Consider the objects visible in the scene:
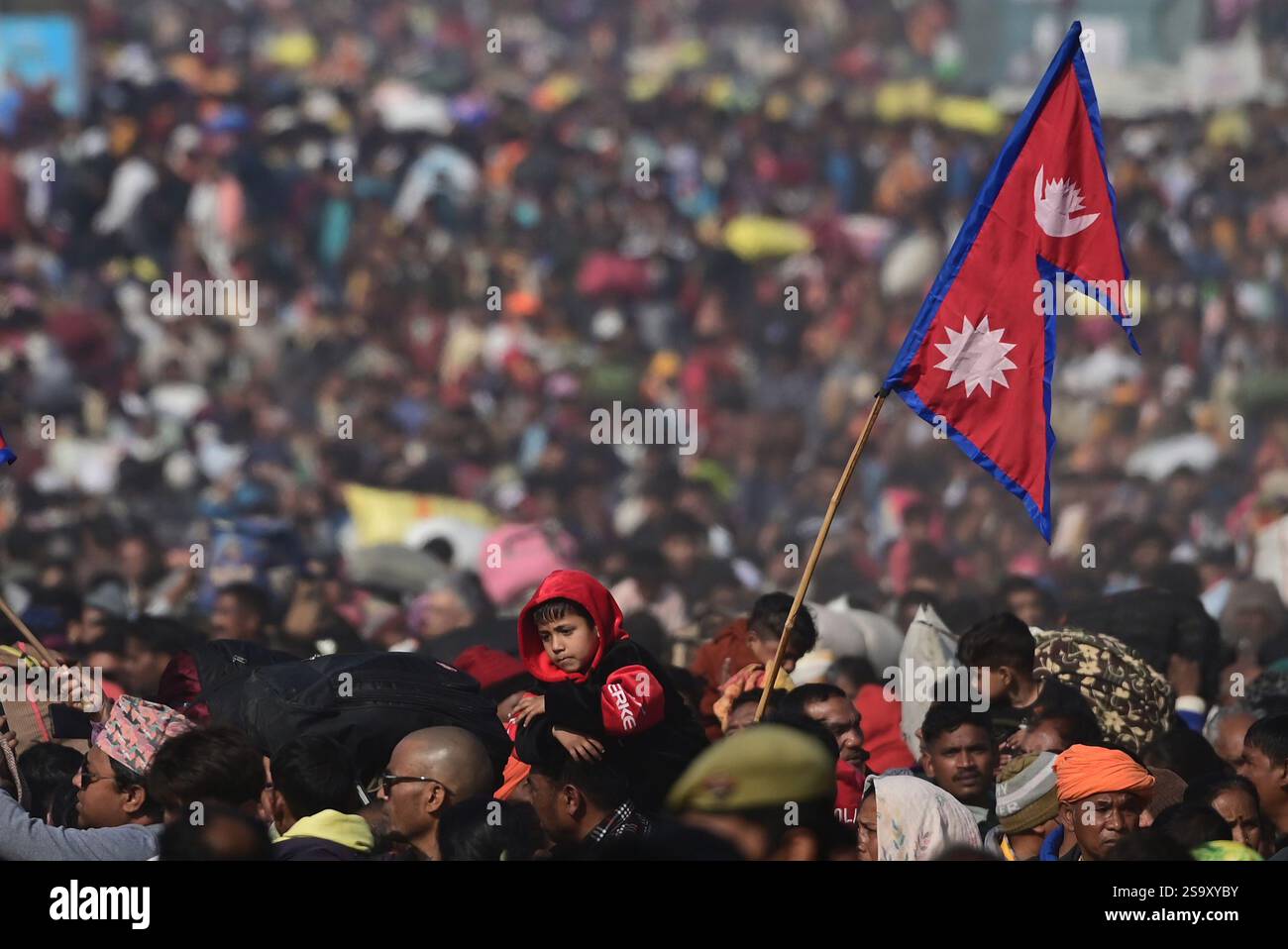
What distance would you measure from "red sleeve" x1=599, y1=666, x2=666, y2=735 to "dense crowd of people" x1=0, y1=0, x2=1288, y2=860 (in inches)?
0.5

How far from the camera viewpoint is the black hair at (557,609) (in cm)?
696

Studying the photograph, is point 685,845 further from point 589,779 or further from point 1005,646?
point 1005,646

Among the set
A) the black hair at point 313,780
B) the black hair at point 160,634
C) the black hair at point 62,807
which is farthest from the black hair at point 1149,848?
the black hair at point 160,634

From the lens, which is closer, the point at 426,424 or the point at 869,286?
the point at 426,424

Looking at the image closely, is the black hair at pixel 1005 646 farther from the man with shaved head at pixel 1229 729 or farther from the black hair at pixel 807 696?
the man with shaved head at pixel 1229 729

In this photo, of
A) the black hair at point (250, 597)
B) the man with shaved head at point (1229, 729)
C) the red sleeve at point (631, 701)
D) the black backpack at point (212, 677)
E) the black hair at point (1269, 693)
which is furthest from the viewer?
the black hair at point (250, 597)

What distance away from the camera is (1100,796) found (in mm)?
6773

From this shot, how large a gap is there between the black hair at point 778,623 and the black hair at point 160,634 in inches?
90.0

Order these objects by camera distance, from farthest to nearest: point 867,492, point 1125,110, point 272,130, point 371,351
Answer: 1. point 1125,110
2. point 272,130
3. point 371,351
4. point 867,492

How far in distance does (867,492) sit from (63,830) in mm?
11137

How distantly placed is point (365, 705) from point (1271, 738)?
2545 millimetres

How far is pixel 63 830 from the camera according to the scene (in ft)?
21.4
